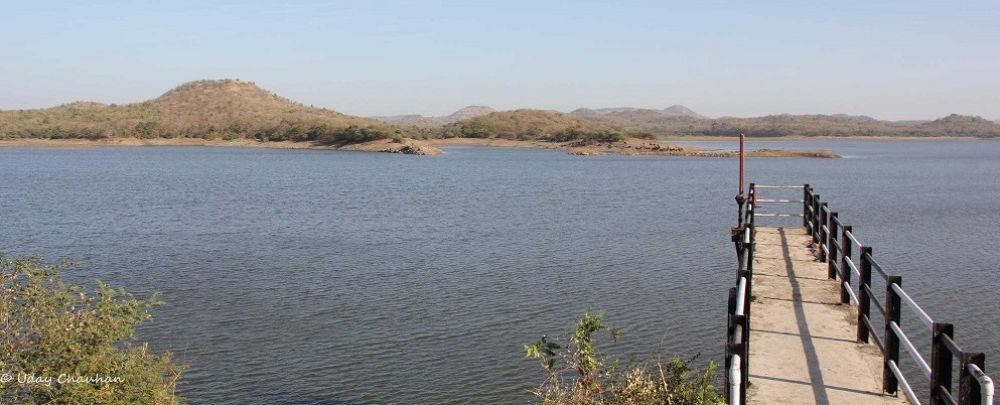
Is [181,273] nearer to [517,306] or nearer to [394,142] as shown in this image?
[517,306]

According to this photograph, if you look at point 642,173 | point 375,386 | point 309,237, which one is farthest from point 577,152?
point 375,386

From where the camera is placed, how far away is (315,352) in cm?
1544

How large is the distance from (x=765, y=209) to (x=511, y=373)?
29.9 meters

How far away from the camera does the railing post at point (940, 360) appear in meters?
6.67

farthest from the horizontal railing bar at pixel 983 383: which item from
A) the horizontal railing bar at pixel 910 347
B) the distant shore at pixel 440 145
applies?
the distant shore at pixel 440 145

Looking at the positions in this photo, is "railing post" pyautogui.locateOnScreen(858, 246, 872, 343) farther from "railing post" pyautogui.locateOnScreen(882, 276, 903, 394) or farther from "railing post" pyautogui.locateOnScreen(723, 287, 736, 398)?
"railing post" pyautogui.locateOnScreen(723, 287, 736, 398)

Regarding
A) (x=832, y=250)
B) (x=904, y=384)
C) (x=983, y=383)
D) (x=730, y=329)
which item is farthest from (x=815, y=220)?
(x=983, y=383)

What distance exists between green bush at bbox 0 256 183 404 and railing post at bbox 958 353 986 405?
27.2ft

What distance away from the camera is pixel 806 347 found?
10055 mm

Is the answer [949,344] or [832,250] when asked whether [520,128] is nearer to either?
[832,250]

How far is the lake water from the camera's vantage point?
48.5 ft

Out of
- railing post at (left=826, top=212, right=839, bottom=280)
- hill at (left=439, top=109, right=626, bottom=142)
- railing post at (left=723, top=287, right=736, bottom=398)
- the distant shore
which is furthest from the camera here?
hill at (left=439, top=109, right=626, bottom=142)

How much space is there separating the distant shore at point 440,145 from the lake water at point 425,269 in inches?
2611

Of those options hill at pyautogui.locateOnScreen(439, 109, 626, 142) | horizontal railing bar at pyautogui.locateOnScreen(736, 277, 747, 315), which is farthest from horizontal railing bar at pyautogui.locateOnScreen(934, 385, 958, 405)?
hill at pyautogui.locateOnScreen(439, 109, 626, 142)
